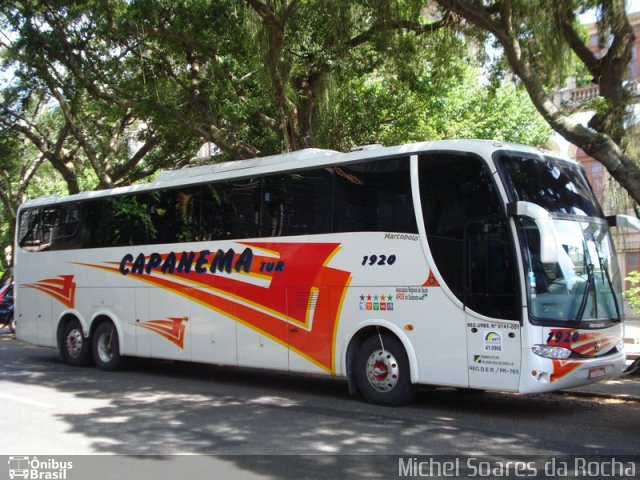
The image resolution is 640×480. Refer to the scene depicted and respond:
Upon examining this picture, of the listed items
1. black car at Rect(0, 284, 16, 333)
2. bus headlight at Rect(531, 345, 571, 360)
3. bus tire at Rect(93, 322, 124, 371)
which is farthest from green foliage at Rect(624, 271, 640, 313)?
black car at Rect(0, 284, 16, 333)

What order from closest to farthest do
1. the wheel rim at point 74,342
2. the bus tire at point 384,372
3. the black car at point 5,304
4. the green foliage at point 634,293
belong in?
the bus tire at point 384,372
the green foliage at point 634,293
the wheel rim at point 74,342
the black car at point 5,304

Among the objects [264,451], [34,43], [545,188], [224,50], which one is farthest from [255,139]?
[264,451]

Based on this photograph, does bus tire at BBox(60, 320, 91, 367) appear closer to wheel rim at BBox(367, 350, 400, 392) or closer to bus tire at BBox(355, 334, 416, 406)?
bus tire at BBox(355, 334, 416, 406)

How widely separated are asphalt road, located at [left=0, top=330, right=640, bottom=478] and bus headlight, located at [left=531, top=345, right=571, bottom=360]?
81cm

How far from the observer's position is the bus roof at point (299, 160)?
8.60 metres

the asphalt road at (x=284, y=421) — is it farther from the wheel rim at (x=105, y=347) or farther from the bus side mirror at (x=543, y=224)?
the bus side mirror at (x=543, y=224)

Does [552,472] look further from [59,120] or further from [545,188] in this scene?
[59,120]

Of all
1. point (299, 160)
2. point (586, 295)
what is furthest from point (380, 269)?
point (586, 295)

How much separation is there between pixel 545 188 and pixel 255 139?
11335 millimetres

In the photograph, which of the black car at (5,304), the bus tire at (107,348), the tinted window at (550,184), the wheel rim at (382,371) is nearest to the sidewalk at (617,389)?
the tinted window at (550,184)

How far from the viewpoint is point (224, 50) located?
49.0 ft

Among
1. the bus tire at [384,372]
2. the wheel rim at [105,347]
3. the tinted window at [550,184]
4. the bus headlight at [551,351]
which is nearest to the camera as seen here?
the bus headlight at [551,351]

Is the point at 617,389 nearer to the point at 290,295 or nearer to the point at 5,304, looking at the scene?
the point at 290,295

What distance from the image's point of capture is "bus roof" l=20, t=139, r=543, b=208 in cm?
860
